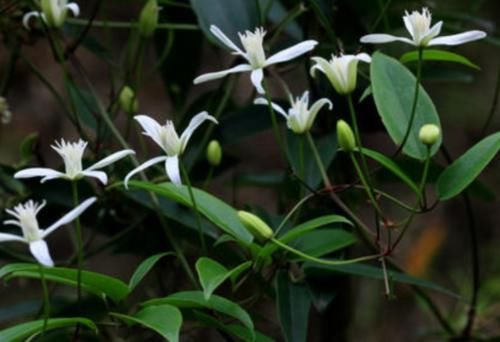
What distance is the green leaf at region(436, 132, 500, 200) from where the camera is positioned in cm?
63

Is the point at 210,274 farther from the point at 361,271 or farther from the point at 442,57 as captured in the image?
the point at 442,57

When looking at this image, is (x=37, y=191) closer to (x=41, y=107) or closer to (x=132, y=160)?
(x=132, y=160)

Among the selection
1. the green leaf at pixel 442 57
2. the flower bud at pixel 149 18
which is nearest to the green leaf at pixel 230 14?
the flower bud at pixel 149 18

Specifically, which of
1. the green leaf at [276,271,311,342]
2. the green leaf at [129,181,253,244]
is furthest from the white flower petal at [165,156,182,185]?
the green leaf at [276,271,311,342]

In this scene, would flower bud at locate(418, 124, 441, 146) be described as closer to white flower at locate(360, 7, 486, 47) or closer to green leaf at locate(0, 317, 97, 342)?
white flower at locate(360, 7, 486, 47)

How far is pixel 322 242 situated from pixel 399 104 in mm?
115

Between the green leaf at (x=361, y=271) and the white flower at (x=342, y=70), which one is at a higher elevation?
the white flower at (x=342, y=70)

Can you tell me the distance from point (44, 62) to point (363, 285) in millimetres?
846

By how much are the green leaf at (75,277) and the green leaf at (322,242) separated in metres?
0.14

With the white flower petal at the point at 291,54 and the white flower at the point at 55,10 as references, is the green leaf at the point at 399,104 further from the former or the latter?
the white flower at the point at 55,10

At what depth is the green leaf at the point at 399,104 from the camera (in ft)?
2.16

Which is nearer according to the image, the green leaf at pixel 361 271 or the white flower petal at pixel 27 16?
the green leaf at pixel 361 271

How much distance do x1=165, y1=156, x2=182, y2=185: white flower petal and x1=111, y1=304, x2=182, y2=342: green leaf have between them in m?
0.08

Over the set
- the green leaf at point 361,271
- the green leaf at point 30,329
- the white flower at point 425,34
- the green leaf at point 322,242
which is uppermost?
the white flower at point 425,34
